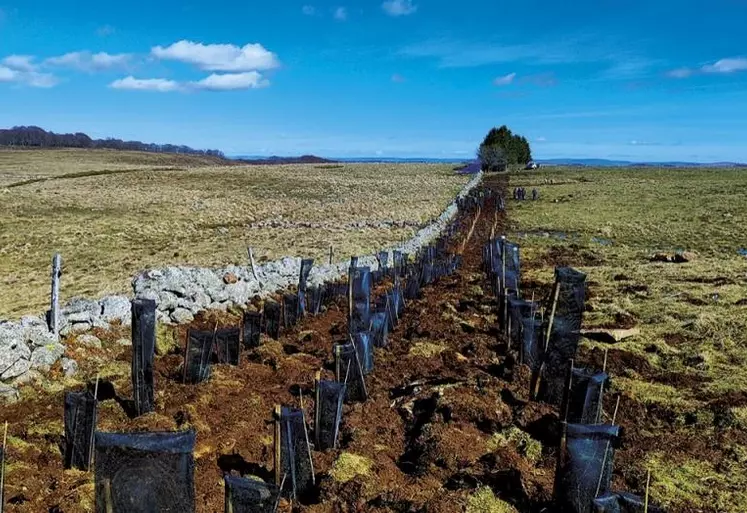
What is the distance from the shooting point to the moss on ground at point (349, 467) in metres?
5.39

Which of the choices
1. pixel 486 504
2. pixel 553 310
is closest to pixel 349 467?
pixel 486 504

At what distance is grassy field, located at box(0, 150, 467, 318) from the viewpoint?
1764cm

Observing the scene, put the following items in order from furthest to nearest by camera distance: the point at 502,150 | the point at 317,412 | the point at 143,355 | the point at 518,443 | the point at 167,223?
the point at 502,150
the point at 167,223
the point at 143,355
the point at 518,443
the point at 317,412

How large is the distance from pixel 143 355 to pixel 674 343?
8079 millimetres

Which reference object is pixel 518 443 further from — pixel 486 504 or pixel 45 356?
pixel 45 356

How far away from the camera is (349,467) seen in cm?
555

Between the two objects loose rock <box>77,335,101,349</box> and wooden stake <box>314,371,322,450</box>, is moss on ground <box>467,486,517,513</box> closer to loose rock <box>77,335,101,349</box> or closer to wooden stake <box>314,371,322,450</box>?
wooden stake <box>314,371,322,450</box>

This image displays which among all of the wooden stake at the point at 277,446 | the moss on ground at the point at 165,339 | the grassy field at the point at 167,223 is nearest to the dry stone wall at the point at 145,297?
the moss on ground at the point at 165,339

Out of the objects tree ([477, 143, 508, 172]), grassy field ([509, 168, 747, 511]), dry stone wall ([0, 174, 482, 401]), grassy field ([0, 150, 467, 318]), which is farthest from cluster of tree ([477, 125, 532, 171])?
dry stone wall ([0, 174, 482, 401])

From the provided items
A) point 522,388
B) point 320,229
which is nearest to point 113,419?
point 522,388

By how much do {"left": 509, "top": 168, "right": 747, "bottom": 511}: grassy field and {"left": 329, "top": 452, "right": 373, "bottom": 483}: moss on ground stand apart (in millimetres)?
2436

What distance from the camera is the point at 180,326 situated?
10.0 metres

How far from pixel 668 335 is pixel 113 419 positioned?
866 centimetres

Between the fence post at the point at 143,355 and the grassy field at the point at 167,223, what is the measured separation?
7.15m
